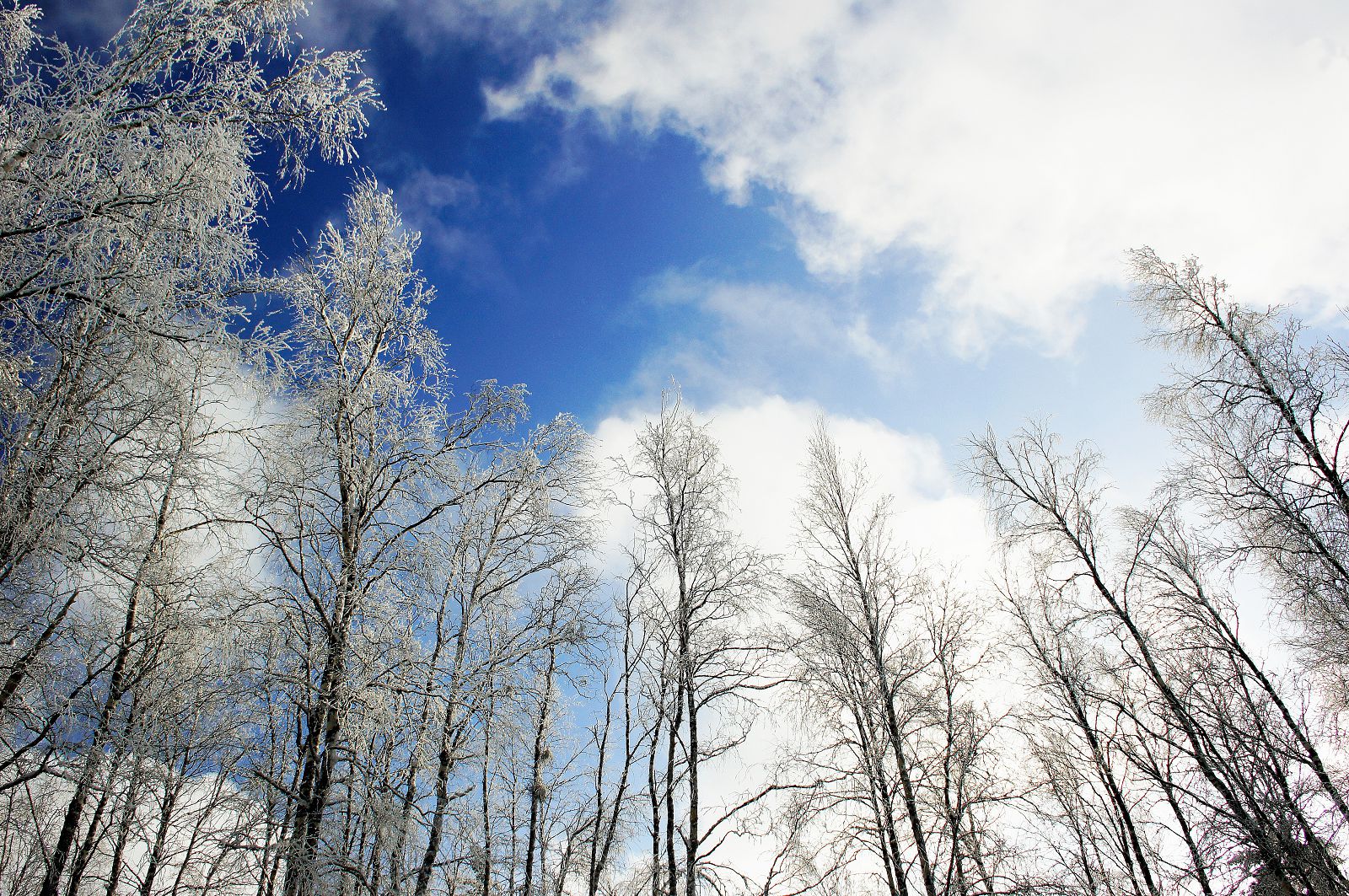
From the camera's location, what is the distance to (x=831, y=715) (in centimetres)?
969

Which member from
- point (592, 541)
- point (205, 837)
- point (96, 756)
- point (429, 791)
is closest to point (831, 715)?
point (592, 541)

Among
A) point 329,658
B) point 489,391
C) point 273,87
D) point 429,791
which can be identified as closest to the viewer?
point 273,87

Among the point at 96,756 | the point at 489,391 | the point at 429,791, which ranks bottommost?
the point at 429,791

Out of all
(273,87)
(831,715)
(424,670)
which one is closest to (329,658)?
(424,670)

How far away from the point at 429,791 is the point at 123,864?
967 centimetres

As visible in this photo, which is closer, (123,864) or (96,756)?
(96,756)

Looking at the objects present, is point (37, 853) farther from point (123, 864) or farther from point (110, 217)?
point (110, 217)

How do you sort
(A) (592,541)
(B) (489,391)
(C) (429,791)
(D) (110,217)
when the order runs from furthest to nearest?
(A) (592,541)
(B) (489,391)
(C) (429,791)
(D) (110,217)

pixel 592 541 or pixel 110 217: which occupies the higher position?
pixel 110 217

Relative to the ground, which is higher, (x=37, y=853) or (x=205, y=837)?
(x=37, y=853)

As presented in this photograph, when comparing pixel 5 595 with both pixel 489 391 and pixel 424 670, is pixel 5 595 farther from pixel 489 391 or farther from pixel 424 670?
pixel 489 391

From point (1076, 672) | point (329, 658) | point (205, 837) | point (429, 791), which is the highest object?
point (1076, 672)

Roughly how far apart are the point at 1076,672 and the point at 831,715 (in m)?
6.70

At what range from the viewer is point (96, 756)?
6754 millimetres
